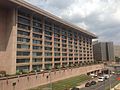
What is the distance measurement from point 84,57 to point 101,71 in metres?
21.5

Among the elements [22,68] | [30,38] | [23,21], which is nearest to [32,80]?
[22,68]

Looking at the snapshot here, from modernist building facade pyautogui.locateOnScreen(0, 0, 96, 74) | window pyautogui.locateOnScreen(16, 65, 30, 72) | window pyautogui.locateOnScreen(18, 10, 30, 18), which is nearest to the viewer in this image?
modernist building facade pyautogui.locateOnScreen(0, 0, 96, 74)

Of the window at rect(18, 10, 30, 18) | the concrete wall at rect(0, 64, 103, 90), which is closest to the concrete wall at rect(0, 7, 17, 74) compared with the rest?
the window at rect(18, 10, 30, 18)

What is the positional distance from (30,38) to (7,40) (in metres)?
11.2

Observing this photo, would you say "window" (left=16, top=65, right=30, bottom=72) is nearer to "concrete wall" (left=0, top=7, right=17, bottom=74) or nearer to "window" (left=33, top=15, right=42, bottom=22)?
"concrete wall" (left=0, top=7, right=17, bottom=74)

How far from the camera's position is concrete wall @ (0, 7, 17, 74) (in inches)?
2729

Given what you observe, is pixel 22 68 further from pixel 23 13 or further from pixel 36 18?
pixel 36 18

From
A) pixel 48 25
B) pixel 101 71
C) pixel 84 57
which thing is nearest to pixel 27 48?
pixel 48 25

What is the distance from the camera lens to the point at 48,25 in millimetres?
94938

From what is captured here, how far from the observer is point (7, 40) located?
71.1 m

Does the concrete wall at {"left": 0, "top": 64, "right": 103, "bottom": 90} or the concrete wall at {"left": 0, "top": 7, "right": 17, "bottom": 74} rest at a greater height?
the concrete wall at {"left": 0, "top": 7, "right": 17, "bottom": 74}

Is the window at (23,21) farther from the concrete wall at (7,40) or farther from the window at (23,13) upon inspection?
the concrete wall at (7,40)

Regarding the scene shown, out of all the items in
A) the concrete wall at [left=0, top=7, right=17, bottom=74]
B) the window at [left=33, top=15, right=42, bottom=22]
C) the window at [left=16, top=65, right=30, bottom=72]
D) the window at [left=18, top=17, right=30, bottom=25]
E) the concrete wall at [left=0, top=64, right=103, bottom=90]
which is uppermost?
the window at [left=33, top=15, right=42, bottom=22]

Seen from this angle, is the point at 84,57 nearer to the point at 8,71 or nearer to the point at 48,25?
the point at 48,25
